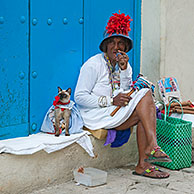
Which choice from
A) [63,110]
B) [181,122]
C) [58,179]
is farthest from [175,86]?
[58,179]

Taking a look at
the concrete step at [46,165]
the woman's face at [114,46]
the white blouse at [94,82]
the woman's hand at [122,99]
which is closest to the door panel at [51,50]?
the white blouse at [94,82]

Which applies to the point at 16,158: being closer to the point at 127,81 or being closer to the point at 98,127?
the point at 98,127

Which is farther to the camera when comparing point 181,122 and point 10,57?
point 181,122

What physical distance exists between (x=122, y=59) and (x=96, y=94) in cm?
44

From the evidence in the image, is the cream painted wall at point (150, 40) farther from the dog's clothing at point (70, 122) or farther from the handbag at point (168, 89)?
the dog's clothing at point (70, 122)

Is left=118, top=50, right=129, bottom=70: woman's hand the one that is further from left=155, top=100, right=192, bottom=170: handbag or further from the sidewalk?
the sidewalk

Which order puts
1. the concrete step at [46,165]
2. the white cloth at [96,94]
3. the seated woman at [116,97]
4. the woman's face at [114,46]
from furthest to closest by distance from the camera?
the woman's face at [114,46]
the white cloth at [96,94]
the seated woman at [116,97]
the concrete step at [46,165]

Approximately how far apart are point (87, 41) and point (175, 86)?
1469 millimetres

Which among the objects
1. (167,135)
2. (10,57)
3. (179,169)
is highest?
(10,57)

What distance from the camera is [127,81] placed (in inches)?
143

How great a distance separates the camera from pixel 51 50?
3.40 m

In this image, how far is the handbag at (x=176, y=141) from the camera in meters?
3.61

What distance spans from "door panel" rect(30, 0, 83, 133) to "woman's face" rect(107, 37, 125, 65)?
1.09 ft

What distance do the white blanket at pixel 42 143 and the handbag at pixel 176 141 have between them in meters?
0.86
